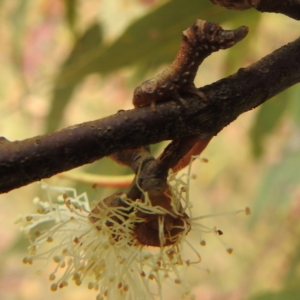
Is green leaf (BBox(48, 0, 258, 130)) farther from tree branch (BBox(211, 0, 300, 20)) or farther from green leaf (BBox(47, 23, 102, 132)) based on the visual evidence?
tree branch (BBox(211, 0, 300, 20))

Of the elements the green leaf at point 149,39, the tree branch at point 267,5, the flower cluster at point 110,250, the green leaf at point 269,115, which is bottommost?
the flower cluster at point 110,250

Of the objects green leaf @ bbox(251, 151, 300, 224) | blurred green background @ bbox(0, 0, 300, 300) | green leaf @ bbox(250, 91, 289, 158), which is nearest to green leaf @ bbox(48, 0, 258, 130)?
blurred green background @ bbox(0, 0, 300, 300)

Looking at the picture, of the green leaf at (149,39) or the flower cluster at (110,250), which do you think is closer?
the flower cluster at (110,250)

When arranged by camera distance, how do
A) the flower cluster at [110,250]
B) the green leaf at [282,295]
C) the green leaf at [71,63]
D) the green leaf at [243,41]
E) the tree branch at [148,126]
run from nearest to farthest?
the tree branch at [148,126] < the flower cluster at [110,250] < the green leaf at [282,295] < the green leaf at [243,41] < the green leaf at [71,63]

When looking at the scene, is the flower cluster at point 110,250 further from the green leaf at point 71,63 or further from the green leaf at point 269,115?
the green leaf at point 269,115

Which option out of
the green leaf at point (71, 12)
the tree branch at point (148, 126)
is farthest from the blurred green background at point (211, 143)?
the tree branch at point (148, 126)

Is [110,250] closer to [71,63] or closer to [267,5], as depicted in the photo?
[267,5]

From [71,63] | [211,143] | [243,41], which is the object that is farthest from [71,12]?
[211,143]
